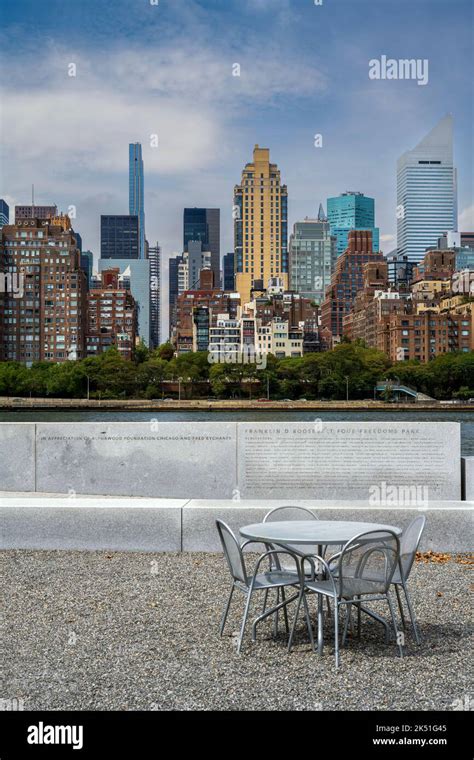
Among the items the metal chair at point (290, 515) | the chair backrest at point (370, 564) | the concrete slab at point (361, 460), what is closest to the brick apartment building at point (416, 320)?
the concrete slab at point (361, 460)

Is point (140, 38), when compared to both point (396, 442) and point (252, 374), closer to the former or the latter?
point (252, 374)

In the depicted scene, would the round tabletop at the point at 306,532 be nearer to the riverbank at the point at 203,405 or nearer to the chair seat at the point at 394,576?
the chair seat at the point at 394,576

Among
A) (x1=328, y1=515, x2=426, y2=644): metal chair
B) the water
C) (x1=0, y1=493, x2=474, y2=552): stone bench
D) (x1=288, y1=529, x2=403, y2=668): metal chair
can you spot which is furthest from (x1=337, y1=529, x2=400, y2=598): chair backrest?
the water

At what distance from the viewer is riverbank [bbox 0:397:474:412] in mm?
102562

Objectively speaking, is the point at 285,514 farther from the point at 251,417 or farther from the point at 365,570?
the point at 251,417

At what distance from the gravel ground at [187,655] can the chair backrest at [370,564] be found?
40 centimetres

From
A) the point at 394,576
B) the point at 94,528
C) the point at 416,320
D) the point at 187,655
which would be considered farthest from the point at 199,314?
the point at 187,655

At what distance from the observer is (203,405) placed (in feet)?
354

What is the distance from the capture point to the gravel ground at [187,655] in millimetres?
4742

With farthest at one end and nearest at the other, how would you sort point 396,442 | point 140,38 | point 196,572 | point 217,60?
1. point 217,60
2. point 140,38
3. point 396,442
4. point 196,572

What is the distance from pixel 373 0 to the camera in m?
62.6

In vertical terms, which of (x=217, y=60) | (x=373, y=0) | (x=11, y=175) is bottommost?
(x=373, y=0)
